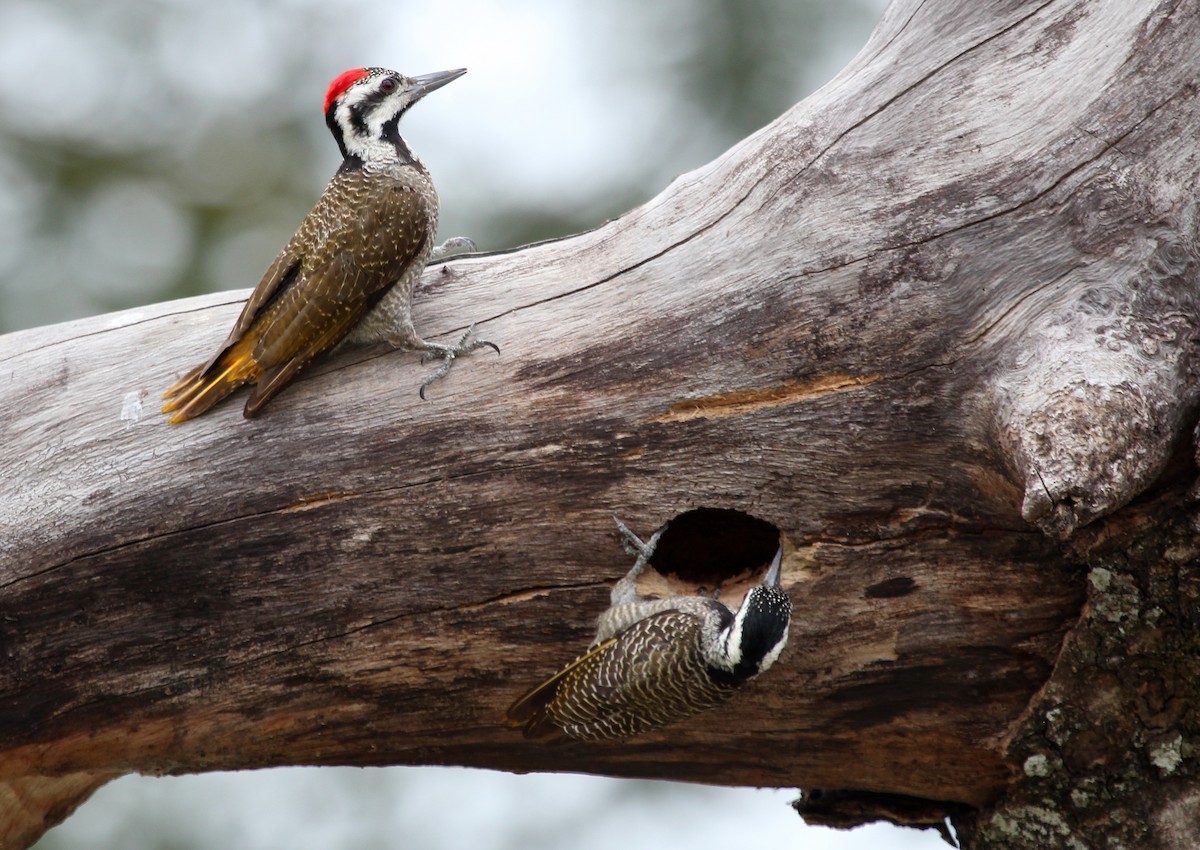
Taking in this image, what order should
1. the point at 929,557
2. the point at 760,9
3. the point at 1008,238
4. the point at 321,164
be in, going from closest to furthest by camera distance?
1. the point at 1008,238
2. the point at 929,557
3. the point at 760,9
4. the point at 321,164

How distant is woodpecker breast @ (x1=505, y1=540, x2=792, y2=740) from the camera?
3.31 meters

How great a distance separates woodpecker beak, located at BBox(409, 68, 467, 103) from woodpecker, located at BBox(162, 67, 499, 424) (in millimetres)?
339

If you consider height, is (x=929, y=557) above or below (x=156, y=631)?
below

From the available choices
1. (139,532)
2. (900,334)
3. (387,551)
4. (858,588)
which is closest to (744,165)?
(900,334)

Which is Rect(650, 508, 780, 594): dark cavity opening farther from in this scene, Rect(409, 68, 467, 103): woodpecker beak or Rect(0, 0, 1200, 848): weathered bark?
Rect(409, 68, 467, 103): woodpecker beak

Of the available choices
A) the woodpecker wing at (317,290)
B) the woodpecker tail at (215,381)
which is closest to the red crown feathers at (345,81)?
the woodpecker wing at (317,290)

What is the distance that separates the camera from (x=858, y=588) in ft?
10.8

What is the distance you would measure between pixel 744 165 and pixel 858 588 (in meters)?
1.37

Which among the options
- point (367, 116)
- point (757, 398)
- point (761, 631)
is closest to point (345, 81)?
point (367, 116)

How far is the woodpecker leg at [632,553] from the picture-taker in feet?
11.1

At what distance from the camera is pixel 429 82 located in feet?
Result: 14.3

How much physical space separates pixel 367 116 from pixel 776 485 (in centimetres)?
212

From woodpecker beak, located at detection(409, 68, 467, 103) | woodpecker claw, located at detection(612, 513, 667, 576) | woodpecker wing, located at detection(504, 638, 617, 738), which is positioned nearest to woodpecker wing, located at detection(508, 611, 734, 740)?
A: woodpecker wing, located at detection(504, 638, 617, 738)

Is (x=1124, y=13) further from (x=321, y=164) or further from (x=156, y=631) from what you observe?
(x=321, y=164)
